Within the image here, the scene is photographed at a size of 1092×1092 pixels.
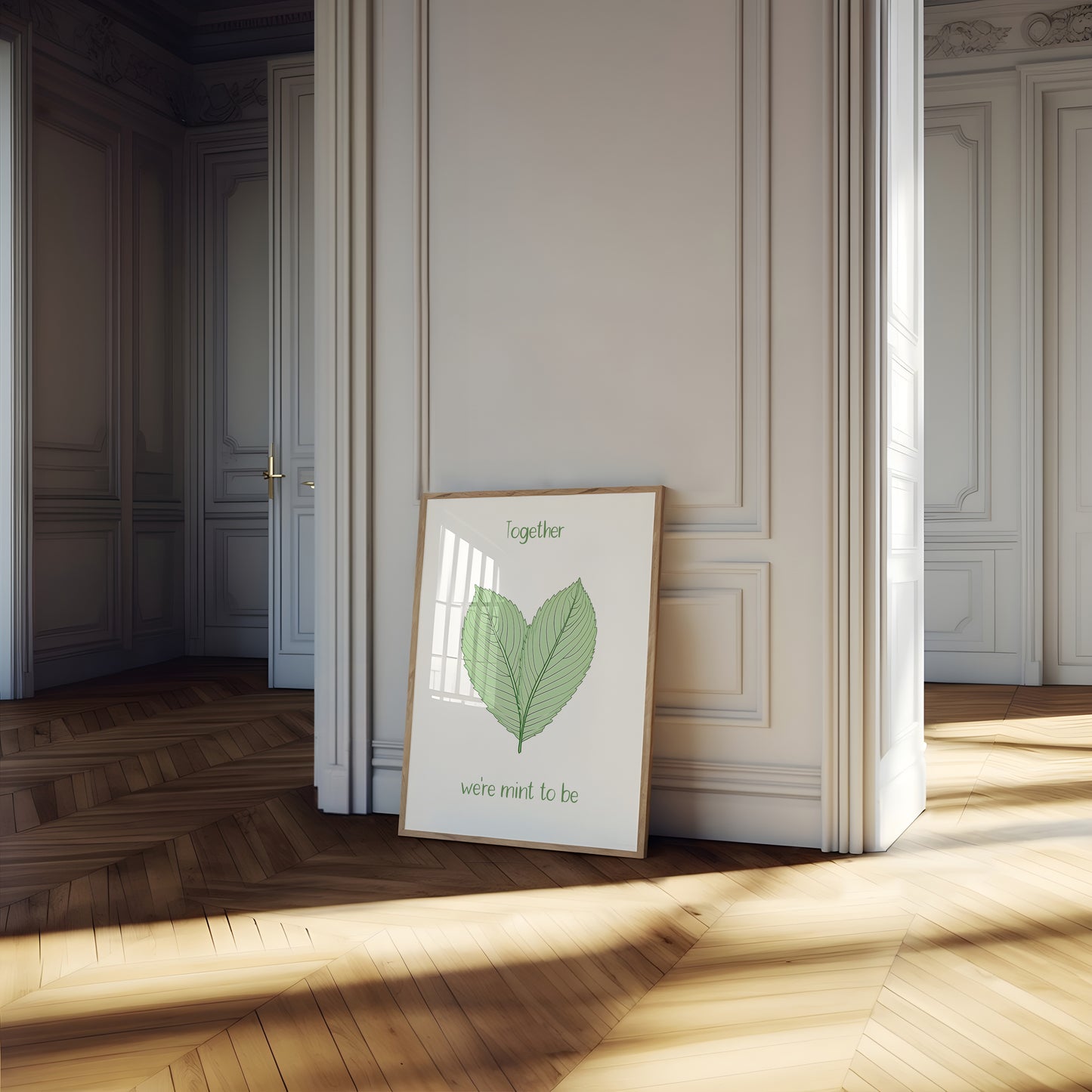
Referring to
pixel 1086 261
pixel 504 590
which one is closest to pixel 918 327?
pixel 504 590

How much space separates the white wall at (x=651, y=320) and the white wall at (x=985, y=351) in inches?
117

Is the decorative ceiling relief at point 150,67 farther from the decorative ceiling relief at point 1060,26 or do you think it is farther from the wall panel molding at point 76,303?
the decorative ceiling relief at point 1060,26

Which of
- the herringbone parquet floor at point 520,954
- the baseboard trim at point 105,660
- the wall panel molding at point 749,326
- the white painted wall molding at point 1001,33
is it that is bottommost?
the herringbone parquet floor at point 520,954

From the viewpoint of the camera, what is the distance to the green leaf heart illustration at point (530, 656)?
2523 mm

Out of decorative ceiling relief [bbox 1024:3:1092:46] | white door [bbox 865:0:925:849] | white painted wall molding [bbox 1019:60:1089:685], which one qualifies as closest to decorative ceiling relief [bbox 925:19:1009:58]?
decorative ceiling relief [bbox 1024:3:1092:46]

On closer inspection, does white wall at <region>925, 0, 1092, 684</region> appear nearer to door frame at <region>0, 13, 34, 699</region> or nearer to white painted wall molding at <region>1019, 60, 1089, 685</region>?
white painted wall molding at <region>1019, 60, 1089, 685</region>

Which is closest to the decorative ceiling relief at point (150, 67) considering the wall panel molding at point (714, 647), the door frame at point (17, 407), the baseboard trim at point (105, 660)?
the door frame at point (17, 407)

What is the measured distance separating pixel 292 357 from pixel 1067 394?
12.2 feet

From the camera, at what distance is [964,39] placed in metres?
5.10

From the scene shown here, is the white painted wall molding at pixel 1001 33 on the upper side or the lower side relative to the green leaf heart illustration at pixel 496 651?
upper

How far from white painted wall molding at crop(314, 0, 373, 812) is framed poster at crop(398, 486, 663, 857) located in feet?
0.69

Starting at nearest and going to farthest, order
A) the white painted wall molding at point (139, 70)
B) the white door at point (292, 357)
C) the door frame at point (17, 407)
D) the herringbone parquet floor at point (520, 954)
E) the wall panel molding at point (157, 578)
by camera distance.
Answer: the herringbone parquet floor at point (520, 954), the door frame at point (17, 407), the white door at point (292, 357), the white painted wall molding at point (139, 70), the wall panel molding at point (157, 578)

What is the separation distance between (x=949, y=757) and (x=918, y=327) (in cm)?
144

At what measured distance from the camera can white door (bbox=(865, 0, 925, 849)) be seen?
2.40 meters
